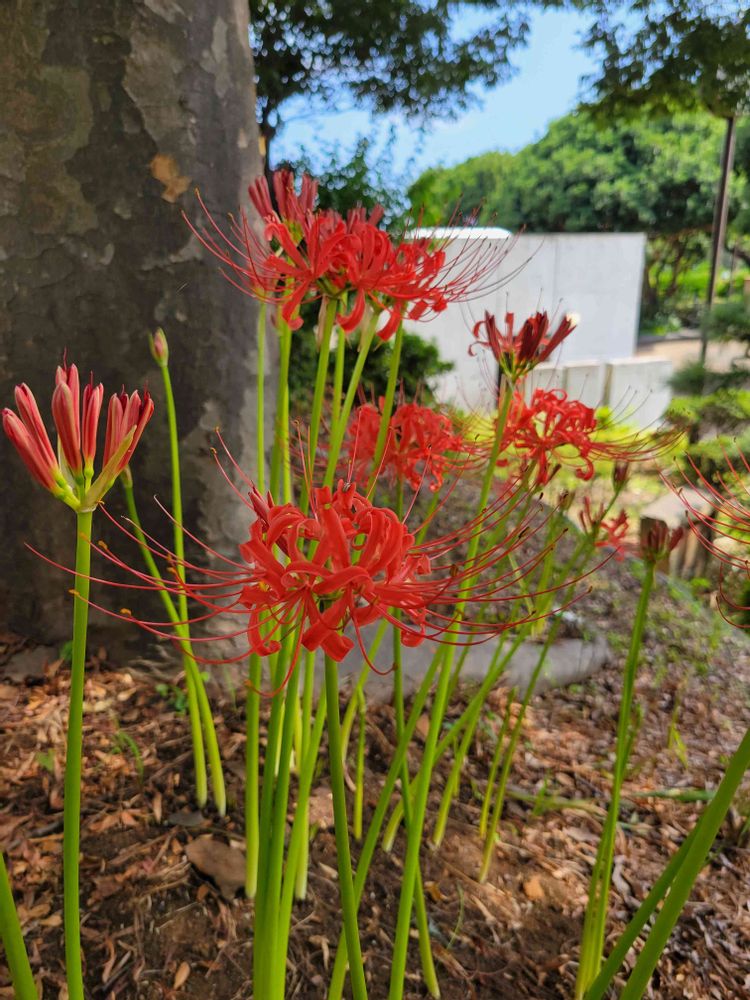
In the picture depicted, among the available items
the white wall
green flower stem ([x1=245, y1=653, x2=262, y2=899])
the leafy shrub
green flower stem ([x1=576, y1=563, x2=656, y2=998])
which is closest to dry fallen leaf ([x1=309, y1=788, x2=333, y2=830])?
green flower stem ([x1=245, y1=653, x2=262, y2=899])

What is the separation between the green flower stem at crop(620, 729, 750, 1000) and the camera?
1.52ft

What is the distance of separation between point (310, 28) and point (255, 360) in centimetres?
276

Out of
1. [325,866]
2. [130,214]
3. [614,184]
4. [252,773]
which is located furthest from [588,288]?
[252,773]

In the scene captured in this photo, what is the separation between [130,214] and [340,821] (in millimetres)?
1193

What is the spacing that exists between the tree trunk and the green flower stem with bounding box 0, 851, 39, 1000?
105 centimetres

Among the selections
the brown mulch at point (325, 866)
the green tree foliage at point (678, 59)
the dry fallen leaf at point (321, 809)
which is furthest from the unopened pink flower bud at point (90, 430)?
the green tree foliage at point (678, 59)

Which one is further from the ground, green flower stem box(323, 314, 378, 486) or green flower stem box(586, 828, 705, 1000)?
green flower stem box(323, 314, 378, 486)

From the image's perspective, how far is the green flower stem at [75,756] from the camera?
1.55 feet

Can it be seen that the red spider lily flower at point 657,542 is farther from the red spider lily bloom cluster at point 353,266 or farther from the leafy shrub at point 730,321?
the leafy shrub at point 730,321

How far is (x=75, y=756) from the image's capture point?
1.65ft

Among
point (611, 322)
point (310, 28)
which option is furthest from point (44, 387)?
point (611, 322)

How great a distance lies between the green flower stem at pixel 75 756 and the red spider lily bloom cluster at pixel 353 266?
0.33 metres

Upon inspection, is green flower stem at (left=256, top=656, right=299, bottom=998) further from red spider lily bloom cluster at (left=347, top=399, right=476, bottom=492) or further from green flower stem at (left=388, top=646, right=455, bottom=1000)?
red spider lily bloom cluster at (left=347, top=399, right=476, bottom=492)

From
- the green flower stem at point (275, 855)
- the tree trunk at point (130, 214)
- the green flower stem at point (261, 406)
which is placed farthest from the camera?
the tree trunk at point (130, 214)
